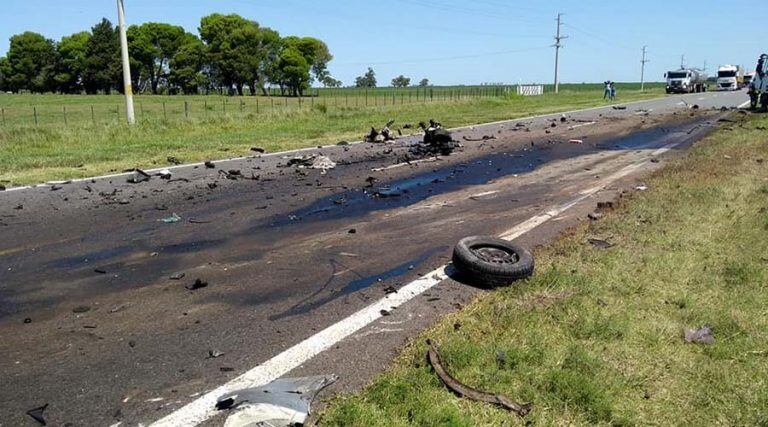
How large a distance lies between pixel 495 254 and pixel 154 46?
116 metres

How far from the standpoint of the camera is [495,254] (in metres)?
5.59

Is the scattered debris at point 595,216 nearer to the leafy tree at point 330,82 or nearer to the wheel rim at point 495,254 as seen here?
the wheel rim at point 495,254

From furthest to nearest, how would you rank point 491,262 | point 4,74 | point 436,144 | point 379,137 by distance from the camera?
1. point 4,74
2. point 379,137
3. point 436,144
4. point 491,262

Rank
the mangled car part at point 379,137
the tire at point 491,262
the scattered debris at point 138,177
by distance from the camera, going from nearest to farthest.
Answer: the tire at point 491,262 < the scattered debris at point 138,177 < the mangled car part at point 379,137

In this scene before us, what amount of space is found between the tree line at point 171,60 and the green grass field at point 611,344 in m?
101

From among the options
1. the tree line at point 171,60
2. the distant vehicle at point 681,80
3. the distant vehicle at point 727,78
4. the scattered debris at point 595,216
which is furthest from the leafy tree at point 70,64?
the scattered debris at point 595,216

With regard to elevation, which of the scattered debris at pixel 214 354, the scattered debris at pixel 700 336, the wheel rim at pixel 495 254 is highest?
the wheel rim at pixel 495 254

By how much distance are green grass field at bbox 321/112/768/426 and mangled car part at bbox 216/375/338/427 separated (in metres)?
0.18

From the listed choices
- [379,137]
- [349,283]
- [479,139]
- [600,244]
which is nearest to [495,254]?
[600,244]

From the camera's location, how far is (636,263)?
17.6ft

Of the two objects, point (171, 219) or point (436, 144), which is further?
point (436, 144)

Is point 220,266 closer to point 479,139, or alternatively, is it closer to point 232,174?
point 232,174

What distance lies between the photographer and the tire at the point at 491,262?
4.97 m

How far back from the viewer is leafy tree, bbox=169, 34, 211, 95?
339 feet
